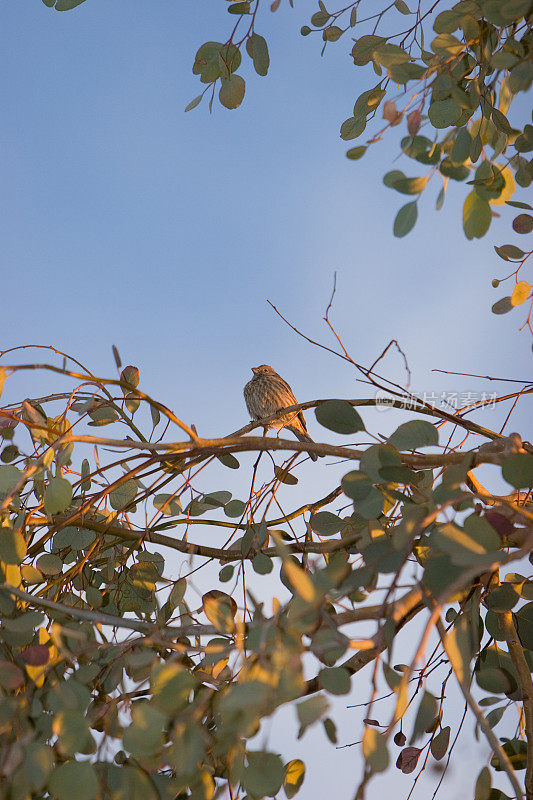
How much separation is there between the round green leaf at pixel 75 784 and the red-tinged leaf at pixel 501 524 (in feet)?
2.14

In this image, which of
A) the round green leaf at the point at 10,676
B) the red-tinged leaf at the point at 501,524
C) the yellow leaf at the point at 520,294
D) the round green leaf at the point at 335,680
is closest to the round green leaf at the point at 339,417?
the red-tinged leaf at the point at 501,524

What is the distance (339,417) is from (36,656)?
0.68 m

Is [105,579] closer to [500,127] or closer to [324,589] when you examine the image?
[324,589]

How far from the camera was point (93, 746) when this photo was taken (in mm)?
1059

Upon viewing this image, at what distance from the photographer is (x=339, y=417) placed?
1380mm

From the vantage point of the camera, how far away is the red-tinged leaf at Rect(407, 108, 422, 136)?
1.25 metres

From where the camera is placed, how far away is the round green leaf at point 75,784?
2.95 ft

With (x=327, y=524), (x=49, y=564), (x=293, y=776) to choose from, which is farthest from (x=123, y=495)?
(x=293, y=776)

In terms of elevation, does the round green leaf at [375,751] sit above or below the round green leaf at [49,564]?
below

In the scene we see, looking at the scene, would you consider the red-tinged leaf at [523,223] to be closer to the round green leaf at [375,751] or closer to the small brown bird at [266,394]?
the round green leaf at [375,751]

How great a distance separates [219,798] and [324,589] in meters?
0.57

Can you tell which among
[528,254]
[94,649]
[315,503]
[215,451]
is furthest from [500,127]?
[94,649]

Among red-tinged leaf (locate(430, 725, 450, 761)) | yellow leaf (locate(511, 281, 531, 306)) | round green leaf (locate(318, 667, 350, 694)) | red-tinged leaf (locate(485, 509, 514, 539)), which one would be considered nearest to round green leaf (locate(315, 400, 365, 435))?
red-tinged leaf (locate(485, 509, 514, 539))

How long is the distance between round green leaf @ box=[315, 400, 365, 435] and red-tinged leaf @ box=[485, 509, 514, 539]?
347mm
